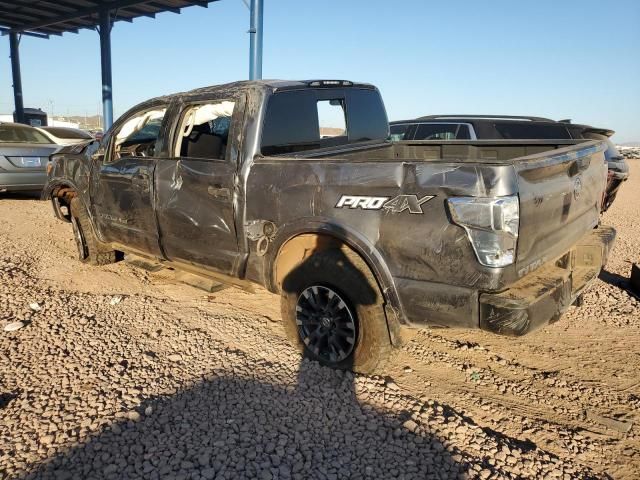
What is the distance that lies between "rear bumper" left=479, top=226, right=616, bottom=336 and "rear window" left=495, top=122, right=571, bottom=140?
4528 mm

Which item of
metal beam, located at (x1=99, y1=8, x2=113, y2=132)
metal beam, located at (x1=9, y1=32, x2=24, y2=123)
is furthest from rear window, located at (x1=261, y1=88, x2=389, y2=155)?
metal beam, located at (x1=9, y1=32, x2=24, y2=123)

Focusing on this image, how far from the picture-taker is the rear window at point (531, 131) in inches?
297

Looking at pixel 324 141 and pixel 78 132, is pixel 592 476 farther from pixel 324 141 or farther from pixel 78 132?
pixel 78 132

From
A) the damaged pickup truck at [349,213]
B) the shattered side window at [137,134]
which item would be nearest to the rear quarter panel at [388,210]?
the damaged pickup truck at [349,213]

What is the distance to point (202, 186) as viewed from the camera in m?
3.96

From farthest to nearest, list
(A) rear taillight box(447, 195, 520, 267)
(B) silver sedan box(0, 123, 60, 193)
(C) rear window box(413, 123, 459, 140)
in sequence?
(B) silver sedan box(0, 123, 60, 193), (C) rear window box(413, 123, 459, 140), (A) rear taillight box(447, 195, 520, 267)

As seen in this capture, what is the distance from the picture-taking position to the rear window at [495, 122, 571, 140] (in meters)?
7.54

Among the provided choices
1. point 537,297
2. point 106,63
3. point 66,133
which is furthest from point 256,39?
point 106,63

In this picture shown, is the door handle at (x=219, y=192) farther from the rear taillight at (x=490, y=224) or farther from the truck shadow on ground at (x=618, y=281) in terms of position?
the truck shadow on ground at (x=618, y=281)

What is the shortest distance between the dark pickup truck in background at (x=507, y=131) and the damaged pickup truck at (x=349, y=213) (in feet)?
12.2

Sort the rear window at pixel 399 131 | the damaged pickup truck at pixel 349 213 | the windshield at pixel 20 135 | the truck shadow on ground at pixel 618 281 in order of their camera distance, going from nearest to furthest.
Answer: the damaged pickup truck at pixel 349 213, the truck shadow on ground at pixel 618 281, the rear window at pixel 399 131, the windshield at pixel 20 135

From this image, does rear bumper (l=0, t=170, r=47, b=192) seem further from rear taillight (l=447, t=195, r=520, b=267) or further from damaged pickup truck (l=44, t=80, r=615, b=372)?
rear taillight (l=447, t=195, r=520, b=267)

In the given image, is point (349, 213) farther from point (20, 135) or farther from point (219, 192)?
point (20, 135)

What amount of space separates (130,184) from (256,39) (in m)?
6.16
